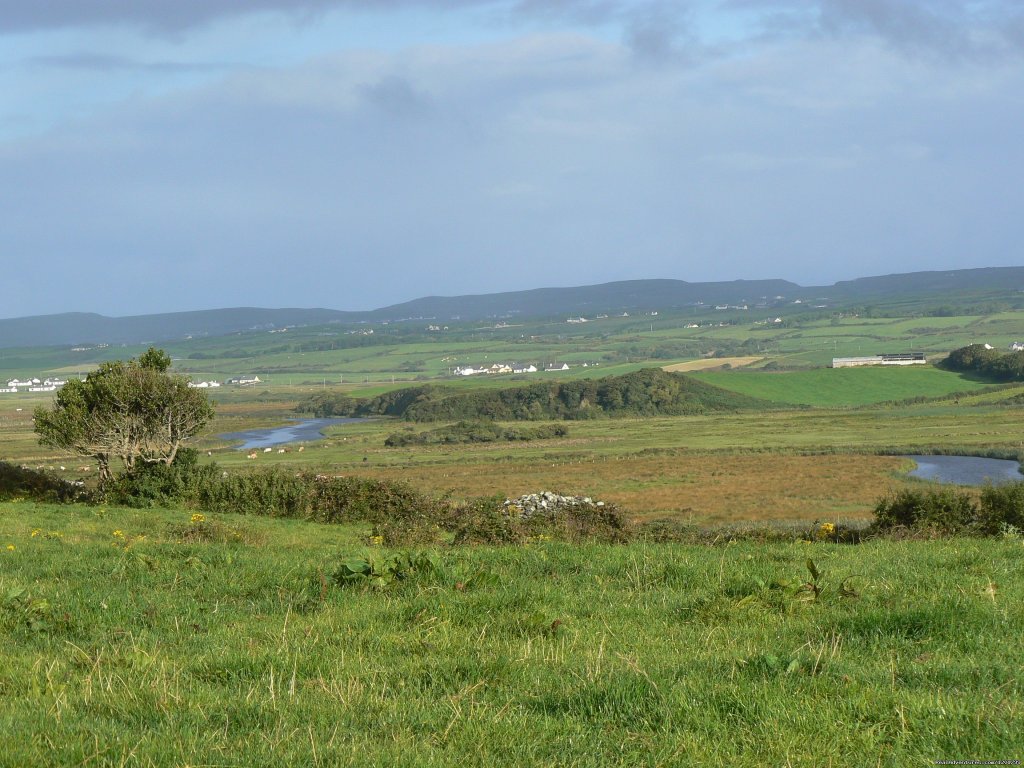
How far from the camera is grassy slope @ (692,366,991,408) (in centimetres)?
10450

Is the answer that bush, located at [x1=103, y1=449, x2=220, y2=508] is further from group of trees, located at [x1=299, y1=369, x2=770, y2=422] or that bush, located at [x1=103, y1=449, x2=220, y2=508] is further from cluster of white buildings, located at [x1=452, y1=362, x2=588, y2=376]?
cluster of white buildings, located at [x1=452, y1=362, x2=588, y2=376]

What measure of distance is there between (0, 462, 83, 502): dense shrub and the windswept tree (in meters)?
1.12

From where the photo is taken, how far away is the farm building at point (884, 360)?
13012 cm

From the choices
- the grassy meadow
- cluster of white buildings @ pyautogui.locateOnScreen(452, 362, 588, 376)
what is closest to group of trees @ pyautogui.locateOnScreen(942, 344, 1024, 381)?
cluster of white buildings @ pyautogui.locateOnScreen(452, 362, 588, 376)

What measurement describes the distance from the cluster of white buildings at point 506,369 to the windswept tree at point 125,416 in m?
143

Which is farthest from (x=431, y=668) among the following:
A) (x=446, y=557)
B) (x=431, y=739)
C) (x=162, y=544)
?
(x=162, y=544)

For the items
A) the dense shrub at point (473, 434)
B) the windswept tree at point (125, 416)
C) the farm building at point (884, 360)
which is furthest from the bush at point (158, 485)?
the farm building at point (884, 360)

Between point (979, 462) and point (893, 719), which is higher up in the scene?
point (893, 719)

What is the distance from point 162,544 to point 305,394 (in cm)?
14132

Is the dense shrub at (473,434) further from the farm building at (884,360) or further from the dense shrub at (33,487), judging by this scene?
the farm building at (884,360)

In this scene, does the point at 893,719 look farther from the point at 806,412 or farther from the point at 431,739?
the point at 806,412

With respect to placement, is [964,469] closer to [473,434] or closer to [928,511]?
[928,511]

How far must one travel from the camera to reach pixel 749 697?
5105 mm

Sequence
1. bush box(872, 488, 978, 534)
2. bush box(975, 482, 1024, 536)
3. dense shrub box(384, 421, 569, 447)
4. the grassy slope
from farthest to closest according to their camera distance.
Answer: the grassy slope, dense shrub box(384, 421, 569, 447), bush box(975, 482, 1024, 536), bush box(872, 488, 978, 534)
